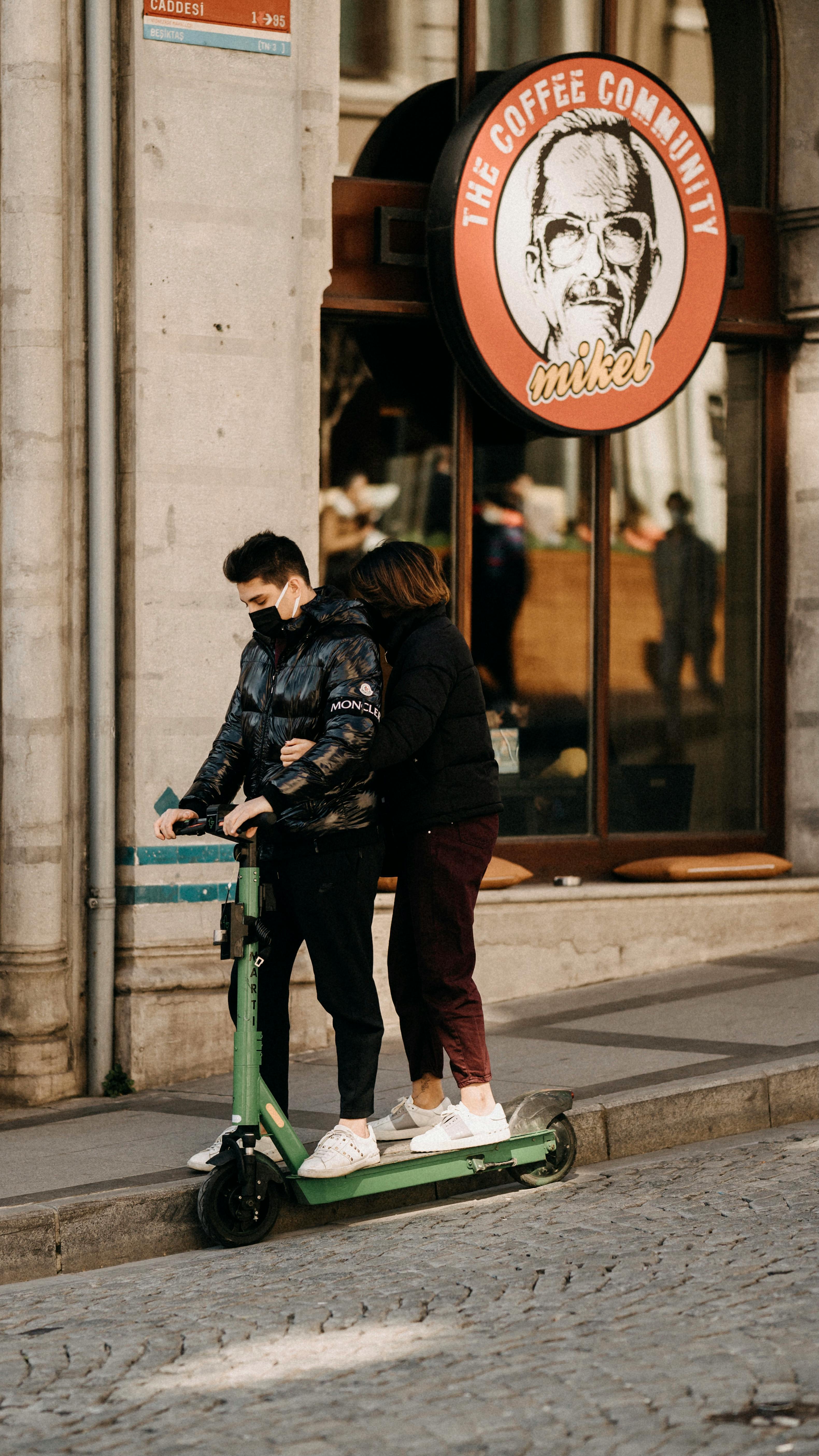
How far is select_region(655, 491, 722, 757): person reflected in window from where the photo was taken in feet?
32.2

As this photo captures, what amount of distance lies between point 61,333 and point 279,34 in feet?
5.28

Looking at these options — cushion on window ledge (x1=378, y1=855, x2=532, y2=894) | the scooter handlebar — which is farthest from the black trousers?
cushion on window ledge (x1=378, y1=855, x2=532, y2=894)

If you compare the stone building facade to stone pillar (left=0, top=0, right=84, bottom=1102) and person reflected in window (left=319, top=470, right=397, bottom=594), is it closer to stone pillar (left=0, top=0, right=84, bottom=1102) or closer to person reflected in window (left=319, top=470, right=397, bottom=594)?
stone pillar (left=0, top=0, right=84, bottom=1102)

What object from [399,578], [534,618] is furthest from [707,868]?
[399,578]

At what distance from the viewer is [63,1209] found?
17.2 feet

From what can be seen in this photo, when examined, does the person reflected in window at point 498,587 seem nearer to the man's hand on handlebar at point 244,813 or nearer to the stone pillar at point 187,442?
the stone pillar at point 187,442

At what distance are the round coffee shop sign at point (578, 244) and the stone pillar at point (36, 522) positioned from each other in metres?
2.12

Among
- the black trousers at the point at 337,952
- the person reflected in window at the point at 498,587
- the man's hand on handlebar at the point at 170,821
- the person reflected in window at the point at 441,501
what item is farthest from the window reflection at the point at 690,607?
the man's hand on handlebar at the point at 170,821

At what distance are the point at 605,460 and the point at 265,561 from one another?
4494 mm

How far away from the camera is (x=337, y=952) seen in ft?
17.8

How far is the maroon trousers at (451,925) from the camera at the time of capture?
5.65m

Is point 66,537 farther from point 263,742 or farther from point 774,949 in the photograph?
point 774,949

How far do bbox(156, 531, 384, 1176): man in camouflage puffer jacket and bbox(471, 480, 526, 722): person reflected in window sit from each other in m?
3.76

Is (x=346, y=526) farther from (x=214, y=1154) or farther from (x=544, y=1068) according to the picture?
(x=214, y=1154)
